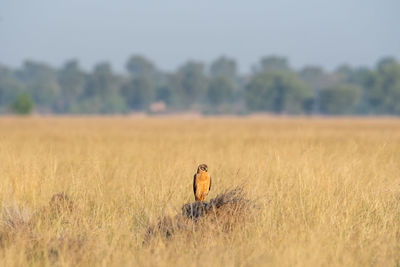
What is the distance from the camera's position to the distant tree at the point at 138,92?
13888cm

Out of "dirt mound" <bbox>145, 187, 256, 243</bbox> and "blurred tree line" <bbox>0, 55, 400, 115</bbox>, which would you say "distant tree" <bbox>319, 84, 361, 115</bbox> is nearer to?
"blurred tree line" <bbox>0, 55, 400, 115</bbox>

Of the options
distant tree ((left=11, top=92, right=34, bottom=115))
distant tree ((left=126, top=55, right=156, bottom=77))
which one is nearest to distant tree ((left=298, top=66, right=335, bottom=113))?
distant tree ((left=126, top=55, right=156, bottom=77))

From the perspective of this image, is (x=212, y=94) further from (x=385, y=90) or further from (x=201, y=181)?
(x=201, y=181)

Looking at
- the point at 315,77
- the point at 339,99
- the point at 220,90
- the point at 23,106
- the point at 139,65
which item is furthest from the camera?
the point at 139,65

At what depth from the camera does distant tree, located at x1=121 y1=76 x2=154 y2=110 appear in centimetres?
13888

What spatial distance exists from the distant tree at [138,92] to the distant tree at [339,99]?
48.9 metres

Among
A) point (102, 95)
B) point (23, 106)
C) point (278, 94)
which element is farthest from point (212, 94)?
point (23, 106)

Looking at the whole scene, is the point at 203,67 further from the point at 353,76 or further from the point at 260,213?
the point at 260,213

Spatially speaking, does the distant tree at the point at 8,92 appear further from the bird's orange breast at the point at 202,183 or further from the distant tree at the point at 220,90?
the bird's orange breast at the point at 202,183

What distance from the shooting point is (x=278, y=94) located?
11900 centimetres

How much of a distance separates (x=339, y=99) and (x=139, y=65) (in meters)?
98.2

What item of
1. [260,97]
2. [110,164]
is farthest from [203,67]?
[110,164]

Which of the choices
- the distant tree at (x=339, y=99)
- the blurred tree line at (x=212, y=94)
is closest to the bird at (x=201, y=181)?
the blurred tree line at (x=212, y=94)

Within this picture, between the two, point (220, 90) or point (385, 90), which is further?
point (220, 90)
